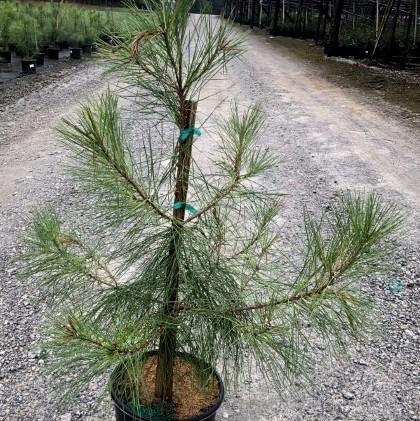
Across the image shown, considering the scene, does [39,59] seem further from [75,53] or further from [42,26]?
[42,26]

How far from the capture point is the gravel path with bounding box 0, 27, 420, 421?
2.16m

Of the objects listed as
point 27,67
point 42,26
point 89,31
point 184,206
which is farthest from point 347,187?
point 89,31

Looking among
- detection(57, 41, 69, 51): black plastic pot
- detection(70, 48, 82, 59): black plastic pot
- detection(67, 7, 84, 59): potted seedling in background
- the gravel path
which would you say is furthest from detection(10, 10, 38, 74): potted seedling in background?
detection(57, 41, 69, 51): black plastic pot

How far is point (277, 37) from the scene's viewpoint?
18.9m

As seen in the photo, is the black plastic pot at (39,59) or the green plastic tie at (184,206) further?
the black plastic pot at (39,59)

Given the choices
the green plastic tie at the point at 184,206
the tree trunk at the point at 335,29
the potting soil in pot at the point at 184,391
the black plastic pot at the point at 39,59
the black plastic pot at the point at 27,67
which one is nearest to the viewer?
the green plastic tie at the point at 184,206

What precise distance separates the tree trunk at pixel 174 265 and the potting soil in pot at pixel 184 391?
0.24 ft

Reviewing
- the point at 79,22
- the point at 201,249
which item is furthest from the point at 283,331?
the point at 79,22

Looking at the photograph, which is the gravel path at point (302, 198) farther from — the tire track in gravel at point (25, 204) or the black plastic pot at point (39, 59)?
the black plastic pot at point (39, 59)

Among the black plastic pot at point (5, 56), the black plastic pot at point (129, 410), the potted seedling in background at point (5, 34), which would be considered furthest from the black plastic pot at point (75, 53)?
the black plastic pot at point (129, 410)

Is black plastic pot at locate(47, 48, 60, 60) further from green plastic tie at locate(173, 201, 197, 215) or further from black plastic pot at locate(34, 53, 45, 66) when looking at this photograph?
green plastic tie at locate(173, 201, 197, 215)

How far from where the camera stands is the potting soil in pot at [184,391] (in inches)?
63.6

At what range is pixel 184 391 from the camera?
171 centimetres

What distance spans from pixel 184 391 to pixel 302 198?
2.74 metres
